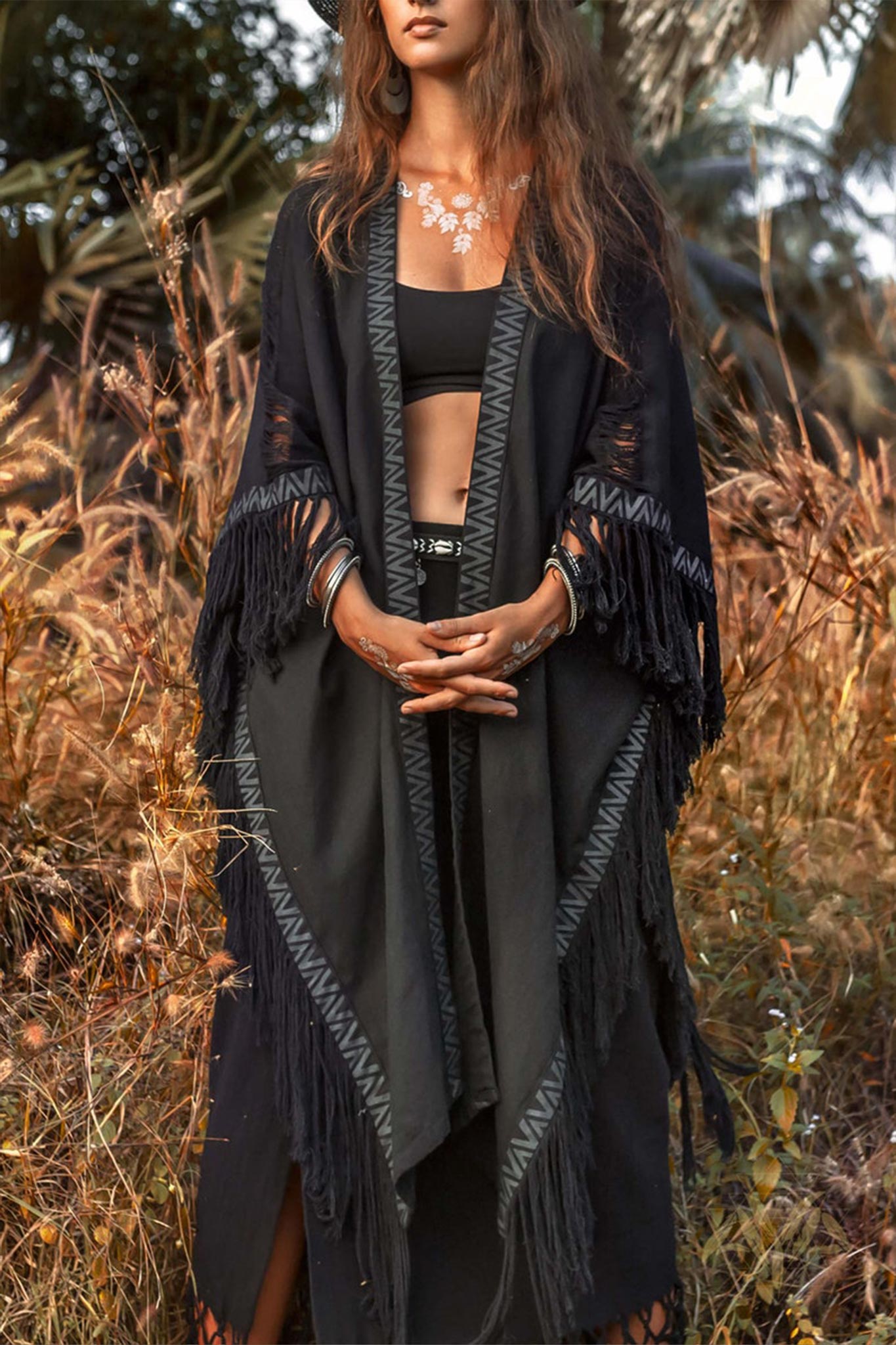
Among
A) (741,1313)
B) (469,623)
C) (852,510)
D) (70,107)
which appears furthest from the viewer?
(70,107)

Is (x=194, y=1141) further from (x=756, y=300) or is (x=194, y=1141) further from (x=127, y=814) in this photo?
(x=756, y=300)

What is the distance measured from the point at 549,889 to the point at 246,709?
52cm

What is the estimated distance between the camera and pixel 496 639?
73.4 inches

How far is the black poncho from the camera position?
1912mm

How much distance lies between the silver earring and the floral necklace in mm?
→ 159

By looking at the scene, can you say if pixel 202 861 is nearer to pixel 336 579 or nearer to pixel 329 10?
pixel 336 579

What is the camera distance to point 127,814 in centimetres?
285

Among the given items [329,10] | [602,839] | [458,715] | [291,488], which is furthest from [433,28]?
[602,839]

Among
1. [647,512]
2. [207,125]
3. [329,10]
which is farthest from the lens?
[207,125]

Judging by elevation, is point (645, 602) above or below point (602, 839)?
above

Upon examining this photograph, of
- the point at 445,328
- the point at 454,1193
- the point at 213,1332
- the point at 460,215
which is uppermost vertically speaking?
the point at 460,215

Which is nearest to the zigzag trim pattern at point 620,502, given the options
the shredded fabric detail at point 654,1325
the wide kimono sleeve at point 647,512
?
the wide kimono sleeve at point 647,512

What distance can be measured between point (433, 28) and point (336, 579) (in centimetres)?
78

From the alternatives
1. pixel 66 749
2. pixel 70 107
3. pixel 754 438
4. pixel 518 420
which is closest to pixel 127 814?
pixel 66 749
